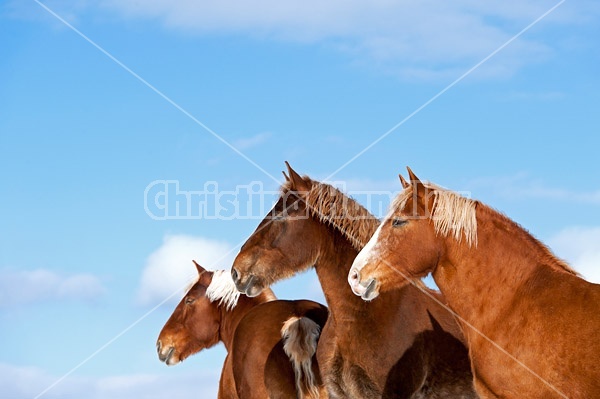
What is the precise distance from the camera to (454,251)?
286 inches

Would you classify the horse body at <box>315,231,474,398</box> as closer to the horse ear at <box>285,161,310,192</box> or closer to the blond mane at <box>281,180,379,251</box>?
the blond mane at <box>281,180,379,251</box>

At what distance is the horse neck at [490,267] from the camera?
23.4ft

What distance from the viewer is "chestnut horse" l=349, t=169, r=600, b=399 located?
668 centimetres

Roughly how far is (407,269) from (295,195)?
2574 mm

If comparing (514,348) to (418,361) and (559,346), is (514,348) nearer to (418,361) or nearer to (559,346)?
(559,346)

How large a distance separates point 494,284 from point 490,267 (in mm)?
148

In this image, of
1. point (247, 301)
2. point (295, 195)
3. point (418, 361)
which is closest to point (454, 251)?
point (418, 361)

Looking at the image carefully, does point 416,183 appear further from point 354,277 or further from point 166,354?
point 166,354

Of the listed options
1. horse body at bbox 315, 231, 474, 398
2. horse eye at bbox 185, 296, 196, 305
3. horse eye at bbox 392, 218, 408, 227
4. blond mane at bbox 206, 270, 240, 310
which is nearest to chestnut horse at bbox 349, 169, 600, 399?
horse eye at bbox 392, 218, 408, 227

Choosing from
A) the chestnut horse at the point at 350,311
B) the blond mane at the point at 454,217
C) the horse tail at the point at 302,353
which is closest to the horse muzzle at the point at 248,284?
the chestnut horse at the point at 350,311

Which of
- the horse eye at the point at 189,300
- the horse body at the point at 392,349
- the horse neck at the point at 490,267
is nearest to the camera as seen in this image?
the horse neck at the point at 490,267

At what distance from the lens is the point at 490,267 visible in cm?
721

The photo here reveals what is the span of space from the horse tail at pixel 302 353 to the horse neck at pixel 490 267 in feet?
8.35

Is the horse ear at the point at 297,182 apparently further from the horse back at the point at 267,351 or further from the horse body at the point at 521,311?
the horse body at the point at 521,311
